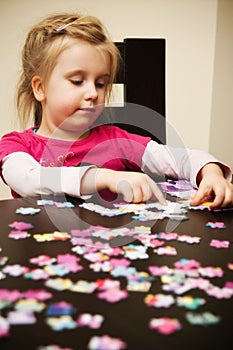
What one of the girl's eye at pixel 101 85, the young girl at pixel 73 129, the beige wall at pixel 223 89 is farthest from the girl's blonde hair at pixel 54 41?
the beige wall at pixel 223 89

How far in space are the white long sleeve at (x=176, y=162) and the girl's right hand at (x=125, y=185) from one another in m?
0.22

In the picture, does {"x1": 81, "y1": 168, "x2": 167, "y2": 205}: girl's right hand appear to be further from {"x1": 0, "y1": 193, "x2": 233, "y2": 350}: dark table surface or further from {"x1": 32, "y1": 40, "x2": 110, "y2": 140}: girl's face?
{"x1": 32, "y1": 40, "x2": 110, "y2": 140}: girl's face

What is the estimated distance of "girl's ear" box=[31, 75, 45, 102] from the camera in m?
1.40

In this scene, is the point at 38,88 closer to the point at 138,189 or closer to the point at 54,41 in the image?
the point at 54,41

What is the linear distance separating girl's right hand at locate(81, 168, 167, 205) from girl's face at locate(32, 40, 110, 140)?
356 mm

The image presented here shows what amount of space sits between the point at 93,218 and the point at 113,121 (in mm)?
947

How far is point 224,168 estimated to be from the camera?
3.62ft

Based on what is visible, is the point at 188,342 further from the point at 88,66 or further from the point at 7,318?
the point at 88,66

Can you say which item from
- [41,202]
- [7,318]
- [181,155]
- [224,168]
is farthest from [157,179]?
[7,318]

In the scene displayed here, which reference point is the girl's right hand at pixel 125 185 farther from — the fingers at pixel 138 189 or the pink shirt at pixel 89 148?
the pink shirt at pixel 89 148

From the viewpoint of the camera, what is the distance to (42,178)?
0.99m

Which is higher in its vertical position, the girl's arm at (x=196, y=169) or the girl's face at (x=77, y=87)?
the girl's face at (x=77, y=87)

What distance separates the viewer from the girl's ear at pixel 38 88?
55.2 inches

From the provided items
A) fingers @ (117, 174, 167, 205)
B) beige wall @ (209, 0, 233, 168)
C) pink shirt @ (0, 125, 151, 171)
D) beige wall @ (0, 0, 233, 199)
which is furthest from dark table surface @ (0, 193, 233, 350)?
beige wall @ (209, 0, 233, 168)
